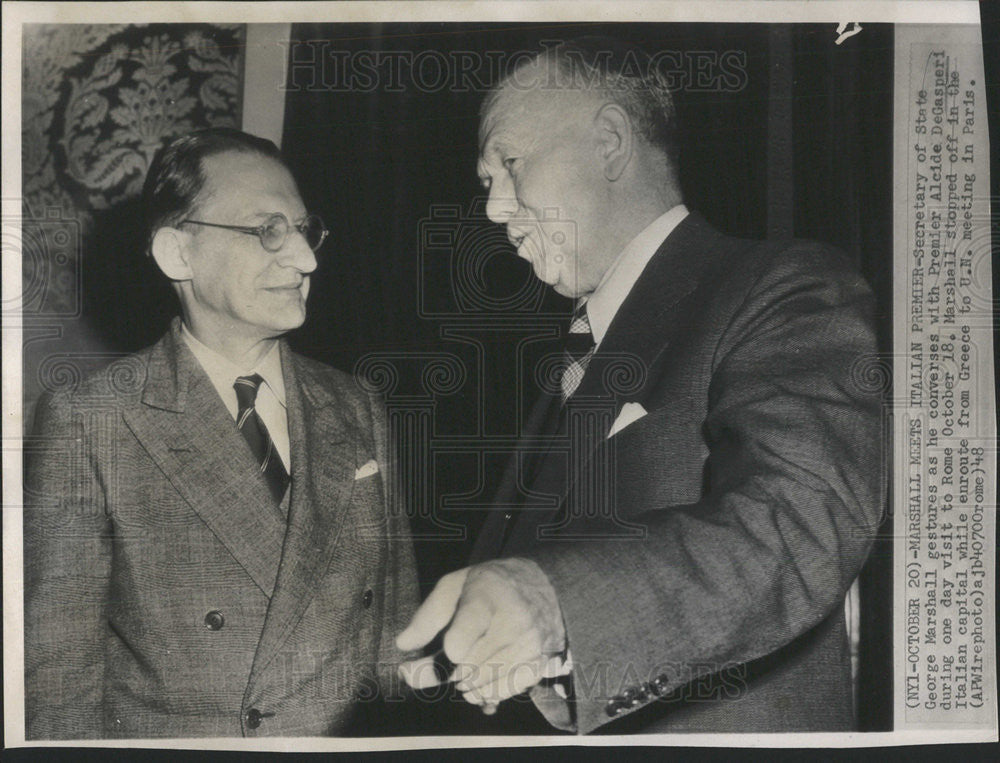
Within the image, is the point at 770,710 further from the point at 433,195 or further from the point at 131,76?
the point at 131,76

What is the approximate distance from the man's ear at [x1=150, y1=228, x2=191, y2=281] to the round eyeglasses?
26mm

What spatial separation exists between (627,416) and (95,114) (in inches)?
37.1

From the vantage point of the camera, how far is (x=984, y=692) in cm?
155

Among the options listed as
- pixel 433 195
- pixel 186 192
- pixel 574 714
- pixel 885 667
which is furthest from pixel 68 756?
pixel 885 667

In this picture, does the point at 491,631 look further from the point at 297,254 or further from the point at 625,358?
the point at 297,254

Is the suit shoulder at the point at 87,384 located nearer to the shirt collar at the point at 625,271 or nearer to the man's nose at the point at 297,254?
the man's nose at the point at 297,254

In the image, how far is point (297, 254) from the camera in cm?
148

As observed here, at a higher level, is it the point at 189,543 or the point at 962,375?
the point at 962,375

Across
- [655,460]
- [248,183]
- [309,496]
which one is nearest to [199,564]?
[309,496]

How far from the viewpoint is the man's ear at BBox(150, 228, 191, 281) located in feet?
4.83

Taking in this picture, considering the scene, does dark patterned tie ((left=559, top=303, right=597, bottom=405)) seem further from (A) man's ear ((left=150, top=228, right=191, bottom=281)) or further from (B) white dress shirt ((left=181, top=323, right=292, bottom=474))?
(A) man's ear ((left=150, top=228, right=191, bottom=281))

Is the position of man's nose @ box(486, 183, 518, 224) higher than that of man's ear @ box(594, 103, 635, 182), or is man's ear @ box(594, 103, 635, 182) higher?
man's ear @ box(594, 103, 635, 182)

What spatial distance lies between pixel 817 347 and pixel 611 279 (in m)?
0.31

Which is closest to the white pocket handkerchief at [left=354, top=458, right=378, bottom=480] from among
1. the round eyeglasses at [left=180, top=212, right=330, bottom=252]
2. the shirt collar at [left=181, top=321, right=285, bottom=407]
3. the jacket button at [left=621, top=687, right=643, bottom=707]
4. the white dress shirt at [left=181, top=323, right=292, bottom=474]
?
the white dress shirt at [left=181, top=323, right=292, bottom=474]
